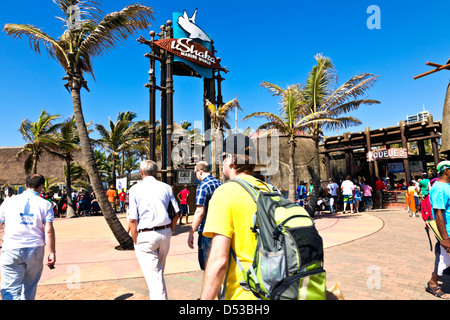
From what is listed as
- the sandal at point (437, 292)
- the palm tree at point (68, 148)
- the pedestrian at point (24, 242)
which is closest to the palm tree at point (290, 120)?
the sandal at point (437, 292)

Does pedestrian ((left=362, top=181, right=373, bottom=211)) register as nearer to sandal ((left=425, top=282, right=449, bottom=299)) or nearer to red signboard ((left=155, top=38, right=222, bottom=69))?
red signboard ((left=155, top=38, right=222, bottom=69))

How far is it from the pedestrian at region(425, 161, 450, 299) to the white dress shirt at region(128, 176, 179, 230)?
3.50 meters

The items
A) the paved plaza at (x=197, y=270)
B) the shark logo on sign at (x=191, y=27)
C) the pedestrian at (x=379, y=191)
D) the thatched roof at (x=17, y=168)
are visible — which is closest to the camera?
the paved plaza at (x=197, y=270)

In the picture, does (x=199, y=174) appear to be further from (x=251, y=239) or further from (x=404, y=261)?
(x=404, y=261)

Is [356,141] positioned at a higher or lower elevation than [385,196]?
higher

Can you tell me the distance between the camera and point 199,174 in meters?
4.30

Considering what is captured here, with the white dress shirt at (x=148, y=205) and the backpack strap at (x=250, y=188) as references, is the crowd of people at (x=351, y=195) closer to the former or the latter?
the white dress shirt at (x=148, y=205)

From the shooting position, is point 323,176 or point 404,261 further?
point 323,176

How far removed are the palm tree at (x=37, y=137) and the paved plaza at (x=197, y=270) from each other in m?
10.6

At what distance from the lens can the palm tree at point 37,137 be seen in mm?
16188

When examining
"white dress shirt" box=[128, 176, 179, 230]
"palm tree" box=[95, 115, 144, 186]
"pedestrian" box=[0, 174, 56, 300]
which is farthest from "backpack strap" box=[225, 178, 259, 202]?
"palm tree" box=[95, 115, 144, 186]

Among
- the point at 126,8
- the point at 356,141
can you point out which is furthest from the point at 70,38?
the point at 356,141

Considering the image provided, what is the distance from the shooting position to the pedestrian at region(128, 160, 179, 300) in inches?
119

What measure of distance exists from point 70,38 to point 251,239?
27.0 ft
